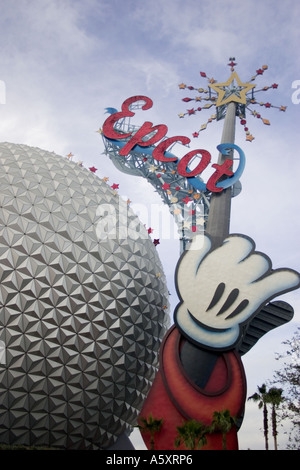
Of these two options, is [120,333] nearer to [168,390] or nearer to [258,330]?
[168,390]

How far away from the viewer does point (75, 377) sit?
2436 centimetres

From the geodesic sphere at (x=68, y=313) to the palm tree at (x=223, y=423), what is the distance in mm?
7110

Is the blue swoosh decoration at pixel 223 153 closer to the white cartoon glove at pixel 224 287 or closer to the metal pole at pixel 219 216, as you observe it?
the metal pole at pixel 219 216

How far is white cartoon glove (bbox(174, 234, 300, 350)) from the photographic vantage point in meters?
22.8

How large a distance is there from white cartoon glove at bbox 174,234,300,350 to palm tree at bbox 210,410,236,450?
3.11 meters

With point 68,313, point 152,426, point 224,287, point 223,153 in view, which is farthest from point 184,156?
point 152,426

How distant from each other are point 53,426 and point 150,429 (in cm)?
578

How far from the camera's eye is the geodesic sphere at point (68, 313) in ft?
76.8
